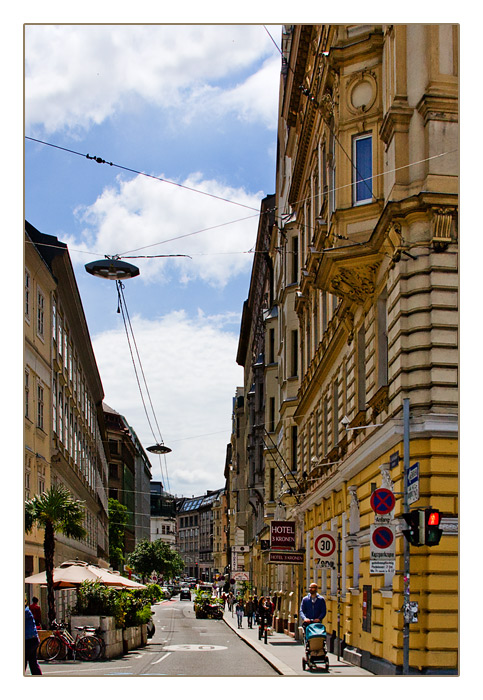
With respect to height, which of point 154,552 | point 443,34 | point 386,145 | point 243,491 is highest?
point 443,34

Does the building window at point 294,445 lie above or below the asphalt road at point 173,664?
above

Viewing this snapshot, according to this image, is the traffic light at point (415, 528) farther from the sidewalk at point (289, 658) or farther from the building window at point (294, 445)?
the building window at point (294, 445)

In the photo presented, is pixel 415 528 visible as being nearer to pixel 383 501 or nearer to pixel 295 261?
pixel 383 501

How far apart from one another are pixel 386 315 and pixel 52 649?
11.5 metres

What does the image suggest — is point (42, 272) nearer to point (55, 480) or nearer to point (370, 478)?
point (55, 480)

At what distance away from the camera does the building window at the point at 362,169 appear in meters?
22.4

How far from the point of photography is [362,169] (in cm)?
2278

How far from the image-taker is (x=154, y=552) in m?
137

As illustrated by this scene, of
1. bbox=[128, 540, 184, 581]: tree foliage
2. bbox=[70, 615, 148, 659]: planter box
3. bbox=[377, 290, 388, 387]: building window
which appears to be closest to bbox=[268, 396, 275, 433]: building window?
bbox=[70, 615, 148, 659]: planter box

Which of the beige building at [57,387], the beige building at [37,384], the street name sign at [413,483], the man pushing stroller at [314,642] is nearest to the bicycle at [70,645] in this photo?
the man pushing stroller at [314,642]

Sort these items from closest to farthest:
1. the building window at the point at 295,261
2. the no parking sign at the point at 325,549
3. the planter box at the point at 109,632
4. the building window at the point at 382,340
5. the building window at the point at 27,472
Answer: the building window at the point at 382,340 < the no parking sign at the point at 325,549 < the planter box at the point at 109,632 < the building window at the point at 27,472 < the building window at the point at 295,261

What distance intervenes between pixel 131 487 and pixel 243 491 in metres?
46.4

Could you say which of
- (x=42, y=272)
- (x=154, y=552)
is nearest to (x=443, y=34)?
(x=42, y=272)

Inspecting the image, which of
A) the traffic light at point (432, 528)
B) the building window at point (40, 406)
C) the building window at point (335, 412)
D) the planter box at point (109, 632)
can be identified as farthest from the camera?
the building window at point (40, 406)
